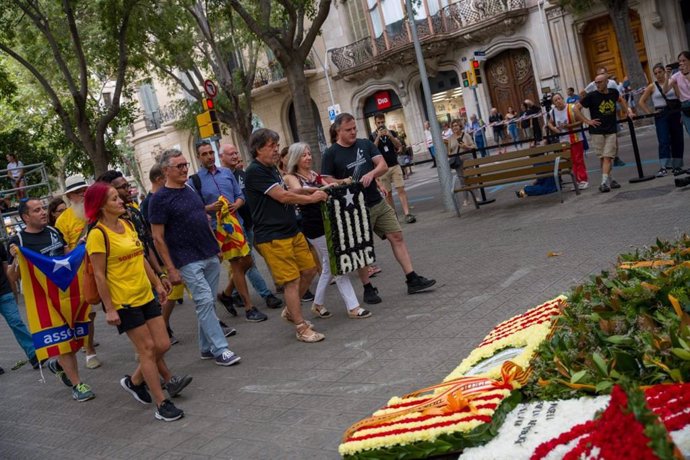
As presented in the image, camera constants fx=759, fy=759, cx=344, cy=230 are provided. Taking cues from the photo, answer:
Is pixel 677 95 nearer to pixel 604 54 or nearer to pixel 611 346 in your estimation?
pixel 611 346

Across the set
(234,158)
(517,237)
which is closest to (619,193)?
(517,237)

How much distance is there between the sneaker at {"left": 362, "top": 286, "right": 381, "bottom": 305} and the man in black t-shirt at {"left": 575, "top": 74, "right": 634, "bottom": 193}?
529 cm

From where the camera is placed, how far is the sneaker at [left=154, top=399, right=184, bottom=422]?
5746mm

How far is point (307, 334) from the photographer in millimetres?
7168

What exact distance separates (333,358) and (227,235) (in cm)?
303

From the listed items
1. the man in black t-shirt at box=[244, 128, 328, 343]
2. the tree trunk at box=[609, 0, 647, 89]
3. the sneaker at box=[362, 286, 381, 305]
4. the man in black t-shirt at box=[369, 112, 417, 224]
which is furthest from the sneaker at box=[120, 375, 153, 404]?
the tree trunk at box=[609, 0, 647, 89]

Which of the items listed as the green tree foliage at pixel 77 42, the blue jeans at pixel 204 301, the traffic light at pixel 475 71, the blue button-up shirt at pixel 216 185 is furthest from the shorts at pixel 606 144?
the traffic light at pixel 475 71

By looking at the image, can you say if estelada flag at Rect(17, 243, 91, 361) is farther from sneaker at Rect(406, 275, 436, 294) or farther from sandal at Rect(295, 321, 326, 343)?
sneaker at Rect(406, 275, 436, 294)

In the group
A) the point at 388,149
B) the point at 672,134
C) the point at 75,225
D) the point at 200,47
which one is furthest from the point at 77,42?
the point at 200,47

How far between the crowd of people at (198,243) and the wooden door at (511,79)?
2417 cm

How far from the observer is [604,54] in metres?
28.8

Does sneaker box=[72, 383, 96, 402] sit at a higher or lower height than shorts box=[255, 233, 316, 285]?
lower

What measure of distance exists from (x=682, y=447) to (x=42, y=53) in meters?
21.9

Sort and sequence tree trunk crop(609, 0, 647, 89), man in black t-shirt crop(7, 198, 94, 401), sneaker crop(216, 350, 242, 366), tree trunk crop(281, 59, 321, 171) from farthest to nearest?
tree trunk crop(609, 0, 647, 89)
tree trunk crop(281, 59, 321, 171)
man in black t-shirt crop(7, 198, 94, 401)
sneaker crop(216, 350, 242, 366)
